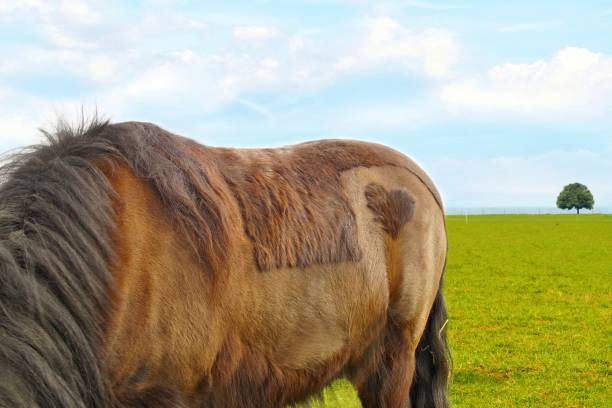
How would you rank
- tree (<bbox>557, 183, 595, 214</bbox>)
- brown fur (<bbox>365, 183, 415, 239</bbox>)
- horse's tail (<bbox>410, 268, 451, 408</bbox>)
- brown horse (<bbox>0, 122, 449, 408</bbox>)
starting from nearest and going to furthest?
brown horse (<bbox>0, 122, 449, 408</bbox>) → brown fur (<bbox>365, 183, 415, 239</bbox>) → horse's tail (<bbox>410, 268, 451, 408</bbox>) → tree (<bbox>557, 183, 595, 214</bbox>)

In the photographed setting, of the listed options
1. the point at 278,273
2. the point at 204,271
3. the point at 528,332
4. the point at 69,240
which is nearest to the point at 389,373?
the point at 278,273

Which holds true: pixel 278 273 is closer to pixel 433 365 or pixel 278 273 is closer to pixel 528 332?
pixel 433 365

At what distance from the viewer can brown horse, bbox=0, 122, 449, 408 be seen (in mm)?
2770

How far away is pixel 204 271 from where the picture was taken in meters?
3.22

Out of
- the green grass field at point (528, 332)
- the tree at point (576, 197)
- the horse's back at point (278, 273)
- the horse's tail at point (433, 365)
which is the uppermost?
the tree at point (576, 197)

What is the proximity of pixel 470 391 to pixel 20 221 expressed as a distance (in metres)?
6.21

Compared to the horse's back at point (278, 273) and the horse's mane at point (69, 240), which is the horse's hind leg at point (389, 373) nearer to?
the horse's back at point (278, 273)

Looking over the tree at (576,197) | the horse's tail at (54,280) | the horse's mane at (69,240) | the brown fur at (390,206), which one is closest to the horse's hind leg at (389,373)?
the brown fur at (390,206)

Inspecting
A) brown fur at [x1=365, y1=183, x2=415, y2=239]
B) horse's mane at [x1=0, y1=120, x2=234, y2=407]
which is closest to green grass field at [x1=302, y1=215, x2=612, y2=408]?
brown fur at [x1=365, y1=183, x2=415, y2=239]

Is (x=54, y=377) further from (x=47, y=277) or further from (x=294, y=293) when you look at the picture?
(x=294, y=293)

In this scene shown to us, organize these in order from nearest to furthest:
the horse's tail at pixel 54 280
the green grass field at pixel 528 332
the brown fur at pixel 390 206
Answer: the horse's tail at pixel 54 280 → the brown fur at pixel 390 206 → the green grass field at pixel 528 332

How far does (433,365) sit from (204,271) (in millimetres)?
2373

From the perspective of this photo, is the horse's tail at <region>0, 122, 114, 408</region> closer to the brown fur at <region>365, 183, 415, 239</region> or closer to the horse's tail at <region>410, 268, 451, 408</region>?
the brown fur at <region>365, 183, 415, 239</region>

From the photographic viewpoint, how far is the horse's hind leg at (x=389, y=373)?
4.27 meters
